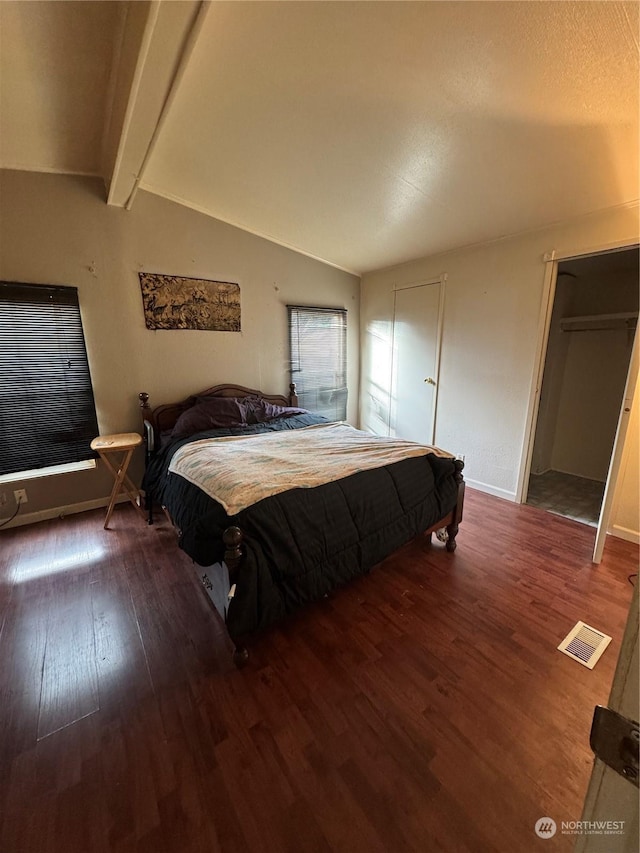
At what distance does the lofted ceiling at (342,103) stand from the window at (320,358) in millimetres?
1353

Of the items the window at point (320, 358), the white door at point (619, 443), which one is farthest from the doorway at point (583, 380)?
A: the window at point (320, 358)

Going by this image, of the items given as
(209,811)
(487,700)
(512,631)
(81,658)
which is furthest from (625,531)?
(81,658)

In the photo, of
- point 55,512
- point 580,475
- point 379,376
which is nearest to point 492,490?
point 580,475

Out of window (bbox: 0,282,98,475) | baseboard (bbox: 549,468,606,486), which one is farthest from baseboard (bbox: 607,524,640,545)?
window (bbox: 0,282,98,475)

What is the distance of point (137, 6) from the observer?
129 cm

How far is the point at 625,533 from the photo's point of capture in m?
2.58

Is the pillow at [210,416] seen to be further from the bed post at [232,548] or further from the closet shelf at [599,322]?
the closet shelf at [599,322]

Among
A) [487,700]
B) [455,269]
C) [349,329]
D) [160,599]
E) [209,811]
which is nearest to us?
[209,811]

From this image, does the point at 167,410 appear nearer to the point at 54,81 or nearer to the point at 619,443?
the point at 54,81

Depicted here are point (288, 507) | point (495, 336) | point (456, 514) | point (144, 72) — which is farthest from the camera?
point (495, 336)

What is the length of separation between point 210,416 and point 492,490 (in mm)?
2820

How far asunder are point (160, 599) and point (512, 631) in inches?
75.8

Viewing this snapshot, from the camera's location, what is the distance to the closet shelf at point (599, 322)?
3.25 metres

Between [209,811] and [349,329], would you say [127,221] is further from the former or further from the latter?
[209,811]
